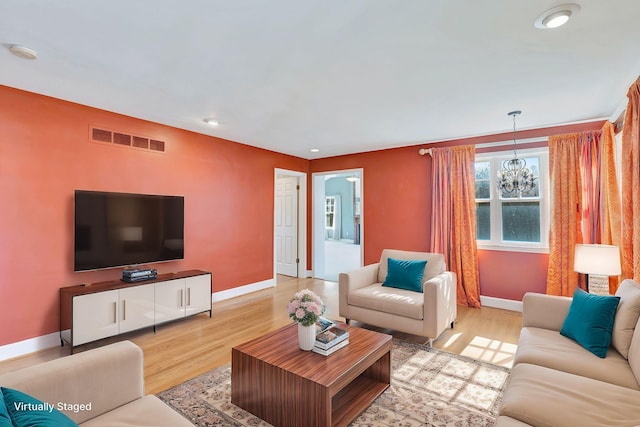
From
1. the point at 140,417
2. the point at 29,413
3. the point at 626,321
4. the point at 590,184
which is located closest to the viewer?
the point at 29,413

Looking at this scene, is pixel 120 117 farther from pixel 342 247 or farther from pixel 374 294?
pixel 342 247

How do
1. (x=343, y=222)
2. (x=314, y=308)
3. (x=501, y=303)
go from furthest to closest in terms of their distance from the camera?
(x=343, y=222)
(x=501, y=303)
(x=314, y=308)

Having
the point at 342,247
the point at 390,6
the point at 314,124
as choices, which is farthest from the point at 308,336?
the point at 342,247

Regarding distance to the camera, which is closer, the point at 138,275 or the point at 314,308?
the point at 314,308

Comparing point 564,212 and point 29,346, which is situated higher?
point 564,212

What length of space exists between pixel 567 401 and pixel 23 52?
153 inches

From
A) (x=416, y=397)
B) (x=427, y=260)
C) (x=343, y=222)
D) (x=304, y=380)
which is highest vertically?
(x=343, y=222)

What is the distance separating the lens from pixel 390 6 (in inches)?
69.3

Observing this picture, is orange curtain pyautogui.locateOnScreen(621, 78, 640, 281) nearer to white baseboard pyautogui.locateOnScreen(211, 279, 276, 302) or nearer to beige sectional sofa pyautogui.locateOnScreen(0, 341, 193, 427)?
beige sectional sofa pyautogui.locateOnScreen(0, 341, 193, 427)

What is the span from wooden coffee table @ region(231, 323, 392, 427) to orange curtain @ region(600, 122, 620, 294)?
2.78 m

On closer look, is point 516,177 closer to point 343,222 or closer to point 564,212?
point 564,212

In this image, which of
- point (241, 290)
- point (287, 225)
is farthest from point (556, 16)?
point (287, 225)

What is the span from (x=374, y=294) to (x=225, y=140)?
3169mm

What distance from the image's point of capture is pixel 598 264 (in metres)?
2.99
